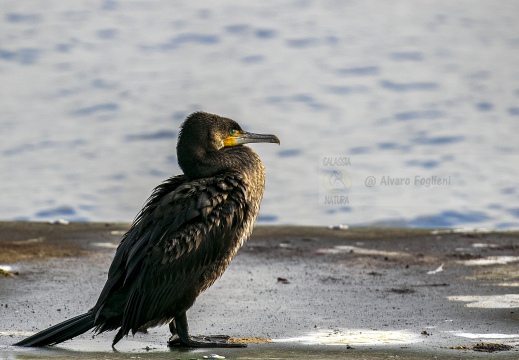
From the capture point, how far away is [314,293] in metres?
7.20

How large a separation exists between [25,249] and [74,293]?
4.97ft

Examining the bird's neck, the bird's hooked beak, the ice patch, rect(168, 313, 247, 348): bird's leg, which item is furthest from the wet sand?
the bird's hooked beak

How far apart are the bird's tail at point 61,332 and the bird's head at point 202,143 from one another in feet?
3.84

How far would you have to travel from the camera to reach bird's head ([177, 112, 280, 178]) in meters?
6.36

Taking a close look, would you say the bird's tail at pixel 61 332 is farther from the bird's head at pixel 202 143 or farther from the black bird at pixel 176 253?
the bird's head at pixel 202 143

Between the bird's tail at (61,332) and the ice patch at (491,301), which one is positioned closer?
the bird's tail at (61,332)

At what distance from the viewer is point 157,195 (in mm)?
6266

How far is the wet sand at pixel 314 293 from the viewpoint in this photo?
18.8 feet

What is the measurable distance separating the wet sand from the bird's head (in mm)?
1022

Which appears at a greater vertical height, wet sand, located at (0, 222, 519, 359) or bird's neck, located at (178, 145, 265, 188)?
bird's neck, located at (178, 145, 265, 188)

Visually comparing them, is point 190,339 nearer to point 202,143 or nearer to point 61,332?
Answer: point 61,332

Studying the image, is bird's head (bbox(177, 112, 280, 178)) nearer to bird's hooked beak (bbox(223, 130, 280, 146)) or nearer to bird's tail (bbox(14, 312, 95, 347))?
bird's hooked beak (bbox(223, 130, 280, 146))

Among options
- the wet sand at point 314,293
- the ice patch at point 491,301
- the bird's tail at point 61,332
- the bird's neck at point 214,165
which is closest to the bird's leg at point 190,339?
the wet sand at point 314,293

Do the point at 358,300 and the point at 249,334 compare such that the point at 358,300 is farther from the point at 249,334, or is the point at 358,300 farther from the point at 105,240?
the point at 105,240
